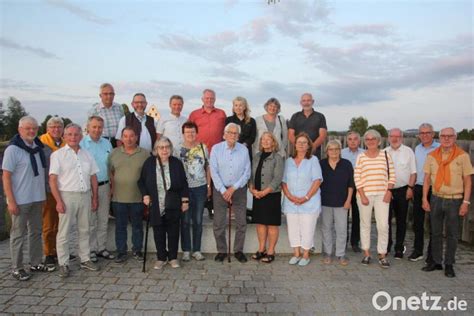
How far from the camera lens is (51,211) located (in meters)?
5.54

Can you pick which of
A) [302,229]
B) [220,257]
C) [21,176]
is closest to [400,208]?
[302,229]

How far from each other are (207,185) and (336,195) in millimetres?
1935

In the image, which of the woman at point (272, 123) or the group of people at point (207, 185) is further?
the woman at point (272, 123)

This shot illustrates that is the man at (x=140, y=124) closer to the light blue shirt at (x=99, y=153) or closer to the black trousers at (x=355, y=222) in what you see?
the light blue shirt at (x=99, y=153)

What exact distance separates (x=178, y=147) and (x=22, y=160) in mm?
2128

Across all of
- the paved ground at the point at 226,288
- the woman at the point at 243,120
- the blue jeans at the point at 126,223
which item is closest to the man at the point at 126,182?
the blue jeans at the point at 126,223

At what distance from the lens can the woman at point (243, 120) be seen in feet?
19.7

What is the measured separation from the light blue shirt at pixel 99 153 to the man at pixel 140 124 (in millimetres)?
369

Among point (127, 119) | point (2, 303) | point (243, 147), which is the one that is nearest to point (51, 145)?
point (127, 119)

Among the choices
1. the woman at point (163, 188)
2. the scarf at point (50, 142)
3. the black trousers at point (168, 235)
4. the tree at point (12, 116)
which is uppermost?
the tree at point (12, 116)

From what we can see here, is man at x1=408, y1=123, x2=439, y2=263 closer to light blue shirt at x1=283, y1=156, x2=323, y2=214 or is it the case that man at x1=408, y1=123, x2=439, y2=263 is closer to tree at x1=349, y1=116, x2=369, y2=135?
light blue shirt at x1=283, y1=156, x2=323, y2=214

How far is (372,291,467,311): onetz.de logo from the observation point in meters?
4.27

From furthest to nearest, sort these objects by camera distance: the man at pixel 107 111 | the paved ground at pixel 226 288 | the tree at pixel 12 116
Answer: the tree at pixel 12 116 < the man at pixel 107 111 < the paved ground at pixel 226 288

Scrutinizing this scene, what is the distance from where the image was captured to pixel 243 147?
18.6ft
